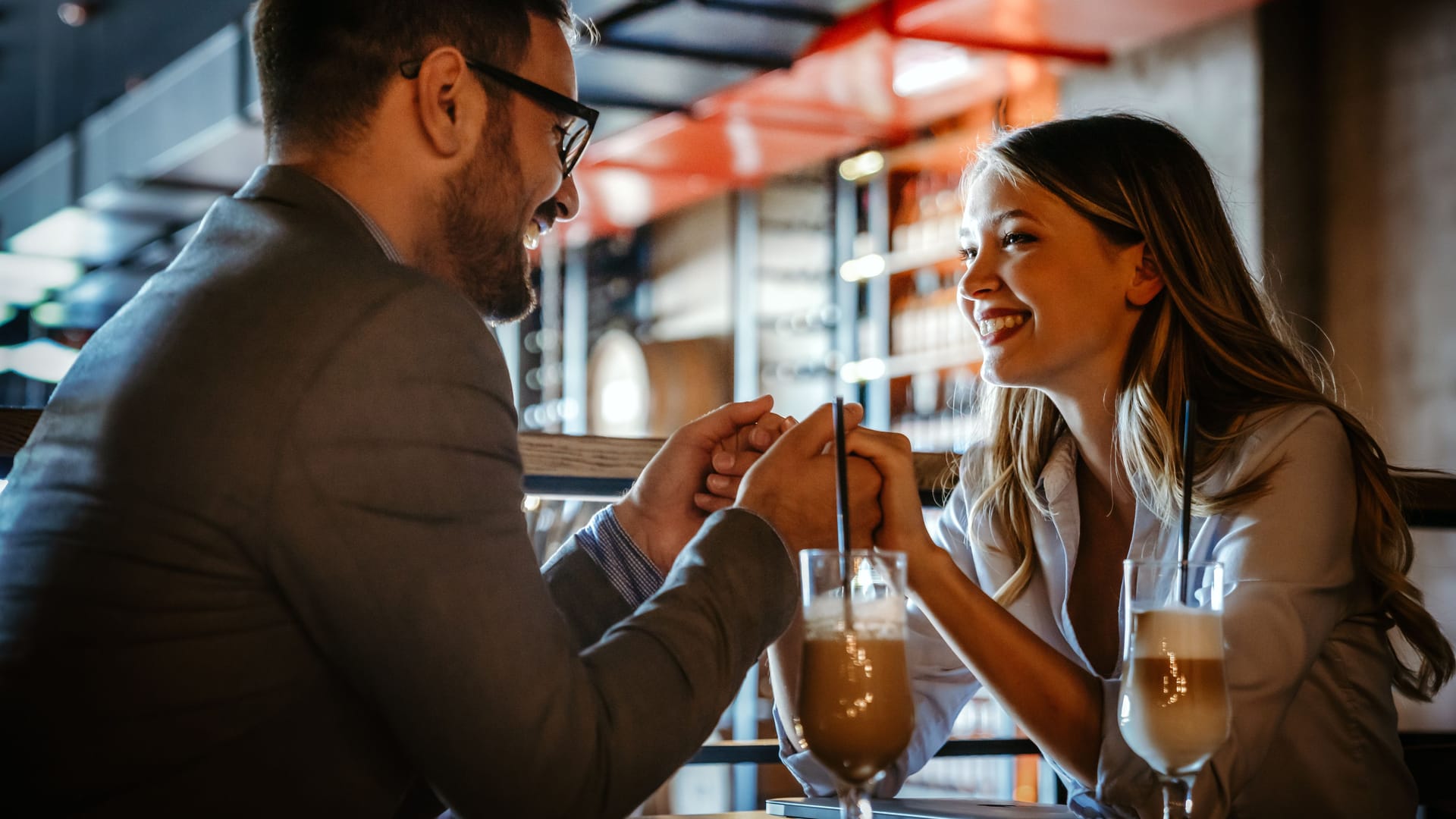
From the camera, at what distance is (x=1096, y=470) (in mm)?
1988

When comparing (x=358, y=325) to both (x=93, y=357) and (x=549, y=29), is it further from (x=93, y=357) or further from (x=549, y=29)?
(x=549, y=29)

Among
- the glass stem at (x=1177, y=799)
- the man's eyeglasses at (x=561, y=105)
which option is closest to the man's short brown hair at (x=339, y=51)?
the man's eyeglasses at (x=561, y=105)

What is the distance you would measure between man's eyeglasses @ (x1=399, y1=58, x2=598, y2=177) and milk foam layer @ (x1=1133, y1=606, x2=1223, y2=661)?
2.42ft

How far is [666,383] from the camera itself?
7816 mm

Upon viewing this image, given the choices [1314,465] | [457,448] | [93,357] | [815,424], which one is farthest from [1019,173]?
[93,357]

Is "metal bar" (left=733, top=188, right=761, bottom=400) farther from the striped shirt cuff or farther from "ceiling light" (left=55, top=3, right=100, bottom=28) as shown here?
the striped shirt cuff

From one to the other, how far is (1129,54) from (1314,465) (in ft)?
12.8

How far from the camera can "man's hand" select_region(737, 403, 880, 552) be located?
127cm

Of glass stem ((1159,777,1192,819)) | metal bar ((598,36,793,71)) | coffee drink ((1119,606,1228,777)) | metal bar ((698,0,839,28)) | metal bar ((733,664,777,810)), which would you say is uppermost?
metal bar ((698,0,839,28))

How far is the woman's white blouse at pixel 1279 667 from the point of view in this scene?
1399mm

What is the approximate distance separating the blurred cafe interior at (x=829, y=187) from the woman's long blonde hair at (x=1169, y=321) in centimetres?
40

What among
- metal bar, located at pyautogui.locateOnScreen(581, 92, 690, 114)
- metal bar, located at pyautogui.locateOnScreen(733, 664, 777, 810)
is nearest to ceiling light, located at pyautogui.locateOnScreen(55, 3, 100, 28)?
metal bar, located at pyautogui.locateOnScreen(581, 92, 690, 114)

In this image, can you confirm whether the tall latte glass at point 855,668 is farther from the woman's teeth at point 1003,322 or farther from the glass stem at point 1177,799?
the woman's teeth at point 1003,322

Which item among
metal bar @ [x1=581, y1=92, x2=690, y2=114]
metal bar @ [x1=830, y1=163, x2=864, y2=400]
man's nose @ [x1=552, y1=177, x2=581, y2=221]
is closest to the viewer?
man's nose @ [x1=552, y1=177, x2=581, y2=221]
